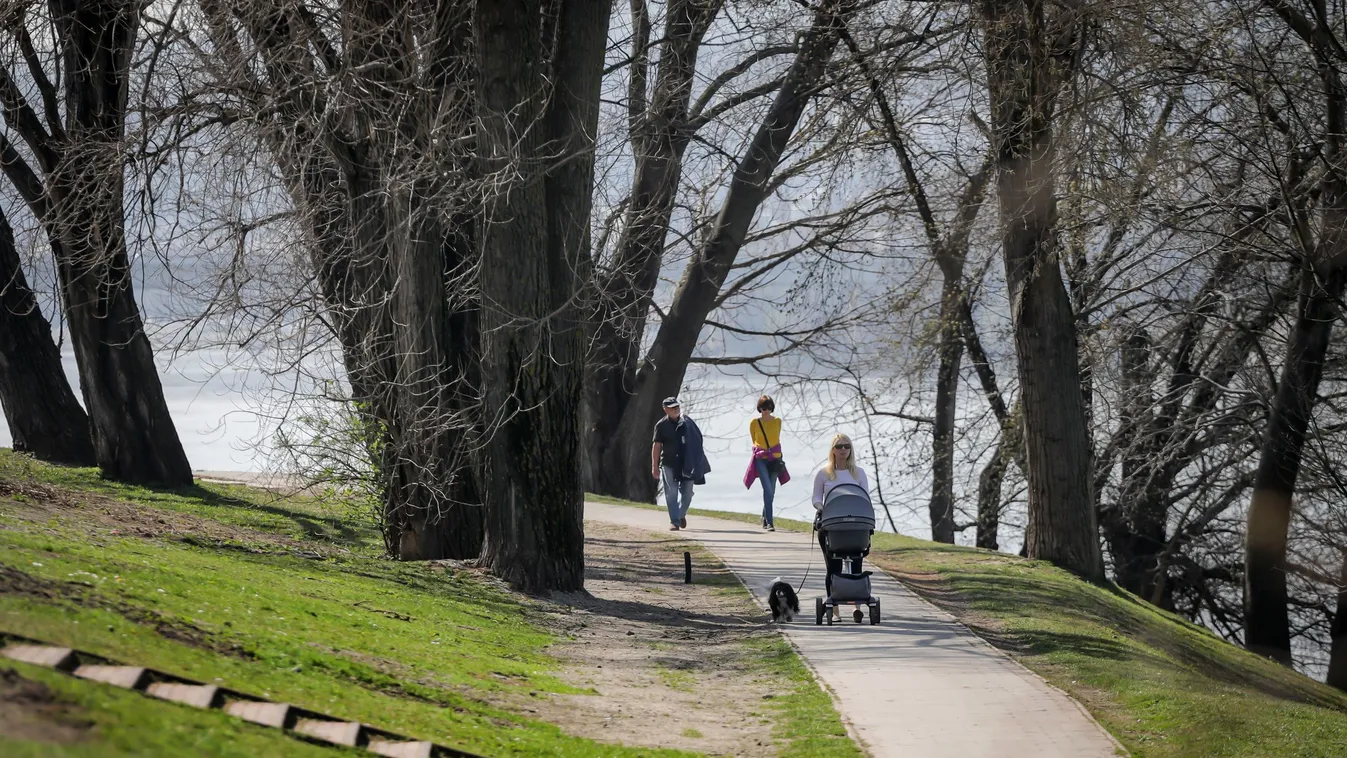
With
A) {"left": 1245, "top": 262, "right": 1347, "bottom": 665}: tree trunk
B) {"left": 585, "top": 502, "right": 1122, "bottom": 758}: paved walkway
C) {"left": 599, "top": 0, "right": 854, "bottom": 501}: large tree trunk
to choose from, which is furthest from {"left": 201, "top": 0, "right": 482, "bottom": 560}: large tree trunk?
{"left": 1245, "top": 262, "right": 1347, "bottom": 665}: tree trunk

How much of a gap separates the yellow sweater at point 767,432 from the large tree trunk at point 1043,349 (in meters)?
3.57

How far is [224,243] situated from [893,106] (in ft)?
35.7

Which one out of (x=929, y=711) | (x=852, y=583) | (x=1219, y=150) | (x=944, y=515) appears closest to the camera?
(x=929, y=711)

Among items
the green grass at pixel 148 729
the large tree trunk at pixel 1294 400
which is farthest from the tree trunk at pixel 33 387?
the large tree trunk at pixel 1294 400

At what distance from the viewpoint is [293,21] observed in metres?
13.5

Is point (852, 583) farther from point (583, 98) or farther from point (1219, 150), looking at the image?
point (1219, 150)

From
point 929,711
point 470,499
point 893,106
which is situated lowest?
point 929,711

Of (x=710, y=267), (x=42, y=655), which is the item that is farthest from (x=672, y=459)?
(x=42, y=655)

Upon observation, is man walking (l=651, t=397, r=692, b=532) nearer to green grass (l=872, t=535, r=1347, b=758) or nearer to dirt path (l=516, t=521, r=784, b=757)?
dirt path (l=516, t=521, r=784, b=757)

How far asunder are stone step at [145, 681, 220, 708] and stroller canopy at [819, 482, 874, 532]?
22.5 ft

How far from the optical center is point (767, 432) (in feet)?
64.0

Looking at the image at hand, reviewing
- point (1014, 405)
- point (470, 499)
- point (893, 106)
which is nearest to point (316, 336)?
point (470, 499)

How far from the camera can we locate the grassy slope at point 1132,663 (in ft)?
31.2

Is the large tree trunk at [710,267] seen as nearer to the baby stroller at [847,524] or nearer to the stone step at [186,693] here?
the baby stroller at [847,524]
